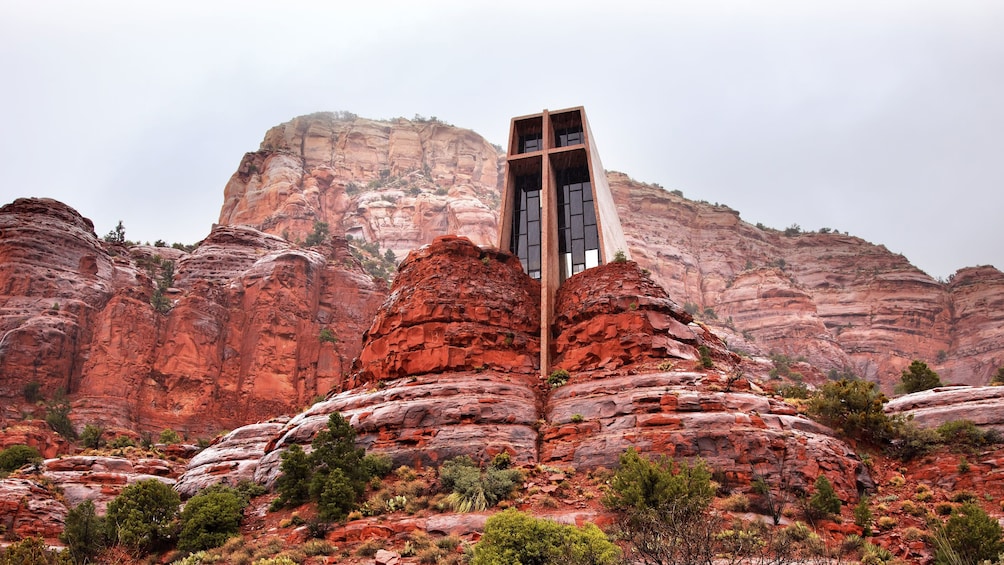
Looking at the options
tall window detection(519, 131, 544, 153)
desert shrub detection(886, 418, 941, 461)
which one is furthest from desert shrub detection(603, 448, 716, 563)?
tall window detection(519, 131, 544, 153)

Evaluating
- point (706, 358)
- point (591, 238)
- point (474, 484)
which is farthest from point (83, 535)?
point (591, 238)

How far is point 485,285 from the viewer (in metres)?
38.7

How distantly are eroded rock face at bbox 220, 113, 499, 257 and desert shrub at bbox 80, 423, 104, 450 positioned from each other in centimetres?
4503

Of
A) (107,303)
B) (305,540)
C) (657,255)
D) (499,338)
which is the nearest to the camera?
Answer: (305,540)

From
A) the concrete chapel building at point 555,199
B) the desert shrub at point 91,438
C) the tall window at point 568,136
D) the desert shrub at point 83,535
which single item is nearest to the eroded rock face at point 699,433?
the concrete chapel building at point 555,199

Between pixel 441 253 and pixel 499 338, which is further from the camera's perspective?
pixel 441 253

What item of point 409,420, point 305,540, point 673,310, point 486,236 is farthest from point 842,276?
point 305,540

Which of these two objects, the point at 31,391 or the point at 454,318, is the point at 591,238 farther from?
the point at 31,391

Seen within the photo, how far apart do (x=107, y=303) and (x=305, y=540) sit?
38.7 metres

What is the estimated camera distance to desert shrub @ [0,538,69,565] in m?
23.2

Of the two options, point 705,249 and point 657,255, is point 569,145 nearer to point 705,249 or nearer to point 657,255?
point 657,255

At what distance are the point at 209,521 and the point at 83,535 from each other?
452cm

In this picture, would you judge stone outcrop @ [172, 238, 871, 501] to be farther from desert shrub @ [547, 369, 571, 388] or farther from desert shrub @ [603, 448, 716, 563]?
desert shrub @ [603, 448, 716, 563]

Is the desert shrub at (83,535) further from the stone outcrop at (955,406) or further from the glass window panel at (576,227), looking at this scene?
the stone outcrop at (955,406)
